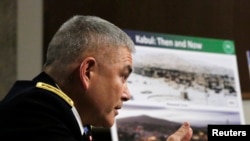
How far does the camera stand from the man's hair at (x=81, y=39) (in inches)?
48.8

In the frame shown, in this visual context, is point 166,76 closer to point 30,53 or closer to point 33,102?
point 30,53

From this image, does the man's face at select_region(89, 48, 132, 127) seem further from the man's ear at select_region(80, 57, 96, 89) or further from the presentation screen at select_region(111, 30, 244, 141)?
the presentation screen at select_region(111, 30, 244, 141)

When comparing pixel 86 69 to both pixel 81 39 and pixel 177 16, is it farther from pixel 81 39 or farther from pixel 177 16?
pixel 177 16

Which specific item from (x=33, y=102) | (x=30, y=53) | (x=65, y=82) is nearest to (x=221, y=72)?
(x=30, y=53)

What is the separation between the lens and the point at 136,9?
2.90m

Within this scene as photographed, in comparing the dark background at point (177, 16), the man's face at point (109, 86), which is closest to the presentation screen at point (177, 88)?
the dark background at point (177, 16)

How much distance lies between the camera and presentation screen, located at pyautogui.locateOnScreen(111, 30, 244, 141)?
2.20 m

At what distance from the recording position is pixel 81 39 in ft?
4.08

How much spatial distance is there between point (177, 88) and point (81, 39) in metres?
1.20

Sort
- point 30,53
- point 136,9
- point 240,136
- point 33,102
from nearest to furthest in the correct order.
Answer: point 33,102 → point 240,136 → point 30,53 → point 136,9

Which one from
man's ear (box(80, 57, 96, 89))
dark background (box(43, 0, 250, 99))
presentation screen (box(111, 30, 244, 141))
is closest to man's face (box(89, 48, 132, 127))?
man's ear (box(80, 57, 96, 89))

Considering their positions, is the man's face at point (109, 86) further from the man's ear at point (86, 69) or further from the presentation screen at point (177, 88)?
the presentation screen at point (177, 88)

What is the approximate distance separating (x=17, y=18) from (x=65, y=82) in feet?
5.29

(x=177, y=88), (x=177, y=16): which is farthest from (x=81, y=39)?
(x=177, y=16)
